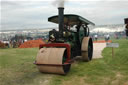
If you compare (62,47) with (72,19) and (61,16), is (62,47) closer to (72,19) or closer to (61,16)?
(61,16)

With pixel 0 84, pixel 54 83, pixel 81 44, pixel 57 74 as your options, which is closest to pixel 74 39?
pixel 81 44

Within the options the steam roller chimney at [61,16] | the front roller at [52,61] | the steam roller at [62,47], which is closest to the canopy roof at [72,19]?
the steam roller at [62,47]

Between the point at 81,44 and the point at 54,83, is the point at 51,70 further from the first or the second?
the point at 81,44

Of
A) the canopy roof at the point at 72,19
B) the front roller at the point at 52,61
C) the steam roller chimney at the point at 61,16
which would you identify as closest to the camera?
the front roller at the point at 52,61

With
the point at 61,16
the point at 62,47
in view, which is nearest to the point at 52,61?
the point at 62,47

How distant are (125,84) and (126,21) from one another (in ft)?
8.89

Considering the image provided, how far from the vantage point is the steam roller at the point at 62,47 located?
4.71 metres

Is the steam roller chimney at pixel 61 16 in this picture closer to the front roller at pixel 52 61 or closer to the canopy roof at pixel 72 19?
the canopy roof at pixel 72 19

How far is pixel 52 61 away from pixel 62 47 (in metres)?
0.66

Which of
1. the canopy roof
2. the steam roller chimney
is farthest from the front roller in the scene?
the canopy roof

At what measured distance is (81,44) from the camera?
6926mm

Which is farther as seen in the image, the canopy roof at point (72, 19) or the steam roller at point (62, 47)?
the canopy roof at point (72, 19)

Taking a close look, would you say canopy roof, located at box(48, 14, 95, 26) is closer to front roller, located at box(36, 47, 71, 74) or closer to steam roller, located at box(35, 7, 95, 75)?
steam roller, located at box(35, 7, 95, 75)

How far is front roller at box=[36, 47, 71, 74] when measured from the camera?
4648 millimetres
